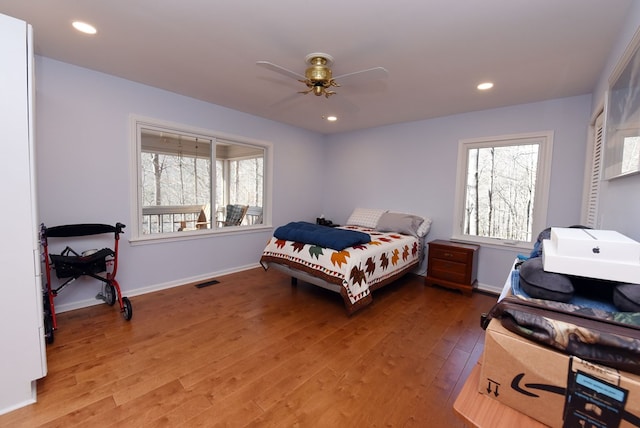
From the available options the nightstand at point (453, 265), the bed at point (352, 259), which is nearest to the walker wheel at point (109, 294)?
the bed at point (352, 259)

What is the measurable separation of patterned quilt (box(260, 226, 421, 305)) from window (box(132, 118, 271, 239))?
4.02ft

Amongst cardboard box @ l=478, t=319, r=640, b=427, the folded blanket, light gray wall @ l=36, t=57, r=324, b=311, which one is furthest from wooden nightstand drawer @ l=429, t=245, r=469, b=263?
cardboard box @ l=478, t=319, r=640, b=427

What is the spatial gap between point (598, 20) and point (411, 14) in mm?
1210

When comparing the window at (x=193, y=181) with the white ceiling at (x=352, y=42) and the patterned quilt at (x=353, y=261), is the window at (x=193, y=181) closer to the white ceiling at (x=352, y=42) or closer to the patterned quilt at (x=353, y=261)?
the white ceiling at (x=352, y=42)

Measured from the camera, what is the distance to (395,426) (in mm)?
1515

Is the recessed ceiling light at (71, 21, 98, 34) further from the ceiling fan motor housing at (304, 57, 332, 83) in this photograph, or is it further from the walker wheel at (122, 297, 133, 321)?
the walker wheel at (122, 297, 133, 321)

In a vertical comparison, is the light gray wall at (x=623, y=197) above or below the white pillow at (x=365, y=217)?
above

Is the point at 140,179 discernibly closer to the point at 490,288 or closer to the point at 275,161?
the point at 275,161

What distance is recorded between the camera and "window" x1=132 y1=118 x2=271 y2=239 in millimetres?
3252

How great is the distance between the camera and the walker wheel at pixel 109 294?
9.16 feet

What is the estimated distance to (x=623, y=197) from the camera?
151cm

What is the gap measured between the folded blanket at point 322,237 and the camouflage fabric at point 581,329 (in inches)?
83.8

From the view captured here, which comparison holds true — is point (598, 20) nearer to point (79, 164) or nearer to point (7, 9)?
point (7, 9)

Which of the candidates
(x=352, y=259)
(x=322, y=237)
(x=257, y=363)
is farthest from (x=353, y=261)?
(x=257, y=363)
